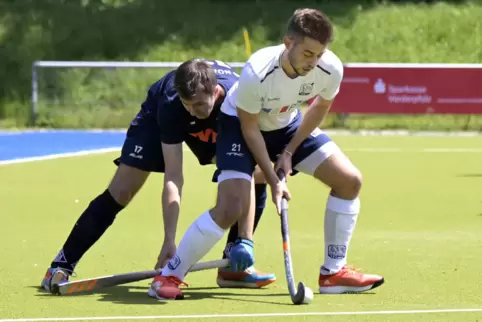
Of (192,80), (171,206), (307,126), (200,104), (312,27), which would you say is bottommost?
(171,206)

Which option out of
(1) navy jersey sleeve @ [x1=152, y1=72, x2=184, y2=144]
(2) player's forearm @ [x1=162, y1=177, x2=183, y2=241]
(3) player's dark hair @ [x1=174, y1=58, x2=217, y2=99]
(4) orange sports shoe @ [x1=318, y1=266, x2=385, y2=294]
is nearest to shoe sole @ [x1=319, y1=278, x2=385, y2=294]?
(4) orange sports shoe @ [x1=318, y1=266, x2=385, y2=294]

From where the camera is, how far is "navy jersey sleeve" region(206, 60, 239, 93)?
21.6 feet

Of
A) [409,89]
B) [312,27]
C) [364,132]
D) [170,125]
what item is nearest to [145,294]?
[170,125]

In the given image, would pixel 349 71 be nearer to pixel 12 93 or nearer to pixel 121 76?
pixel 121 76

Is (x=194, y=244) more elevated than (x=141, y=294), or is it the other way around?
(x=194, y=244)

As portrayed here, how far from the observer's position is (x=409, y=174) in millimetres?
13312

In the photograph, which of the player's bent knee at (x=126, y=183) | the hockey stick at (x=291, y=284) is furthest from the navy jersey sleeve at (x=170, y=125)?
the hockey stick at (x=291, y=284)

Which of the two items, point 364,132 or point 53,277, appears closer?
point 53,277

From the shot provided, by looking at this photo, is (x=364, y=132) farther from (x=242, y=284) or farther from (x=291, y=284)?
(x=291, y=284)

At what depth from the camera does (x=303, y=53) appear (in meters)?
5.98

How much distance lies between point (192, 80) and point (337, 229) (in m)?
1.21

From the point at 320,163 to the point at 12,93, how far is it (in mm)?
17084

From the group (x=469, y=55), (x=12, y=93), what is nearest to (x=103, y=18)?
(x=12, y=93)

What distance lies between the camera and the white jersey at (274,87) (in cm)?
612
